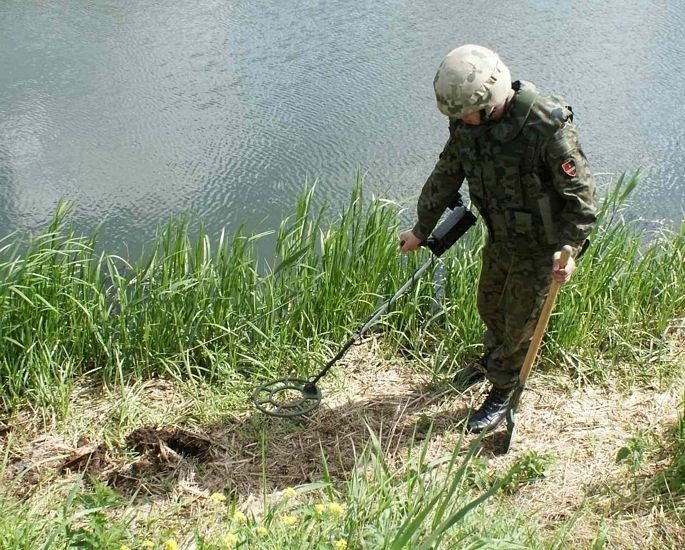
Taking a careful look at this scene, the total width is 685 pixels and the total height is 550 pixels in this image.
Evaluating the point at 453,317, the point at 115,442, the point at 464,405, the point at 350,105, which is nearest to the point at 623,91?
the point at 350,105

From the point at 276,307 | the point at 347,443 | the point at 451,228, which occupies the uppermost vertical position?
the point at 451,228

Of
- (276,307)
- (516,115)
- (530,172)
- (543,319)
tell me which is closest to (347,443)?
(276,307)

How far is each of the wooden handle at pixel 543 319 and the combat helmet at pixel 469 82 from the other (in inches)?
19.4

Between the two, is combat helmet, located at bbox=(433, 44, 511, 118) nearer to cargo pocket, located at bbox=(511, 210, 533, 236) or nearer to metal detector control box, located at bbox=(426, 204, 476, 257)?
cargo pocket, located at bbox=(511, 210, 533, 236)

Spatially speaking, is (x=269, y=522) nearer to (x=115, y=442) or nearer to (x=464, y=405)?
(x=115, y=442)

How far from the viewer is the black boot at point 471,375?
10.2ft

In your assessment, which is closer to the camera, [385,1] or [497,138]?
[497,138]

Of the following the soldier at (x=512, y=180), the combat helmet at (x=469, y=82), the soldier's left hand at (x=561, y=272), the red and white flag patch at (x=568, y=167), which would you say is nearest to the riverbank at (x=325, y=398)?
the soldier at (x=512, y=180)

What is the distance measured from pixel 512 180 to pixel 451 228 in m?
0.34

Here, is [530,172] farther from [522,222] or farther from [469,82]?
[469,82]

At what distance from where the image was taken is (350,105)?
5.43m

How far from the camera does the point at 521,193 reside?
8.10 ft

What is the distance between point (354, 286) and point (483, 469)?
3.46 ft

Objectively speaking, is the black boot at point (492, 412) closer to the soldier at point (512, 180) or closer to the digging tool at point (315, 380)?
the soldier at point (512, 180)
